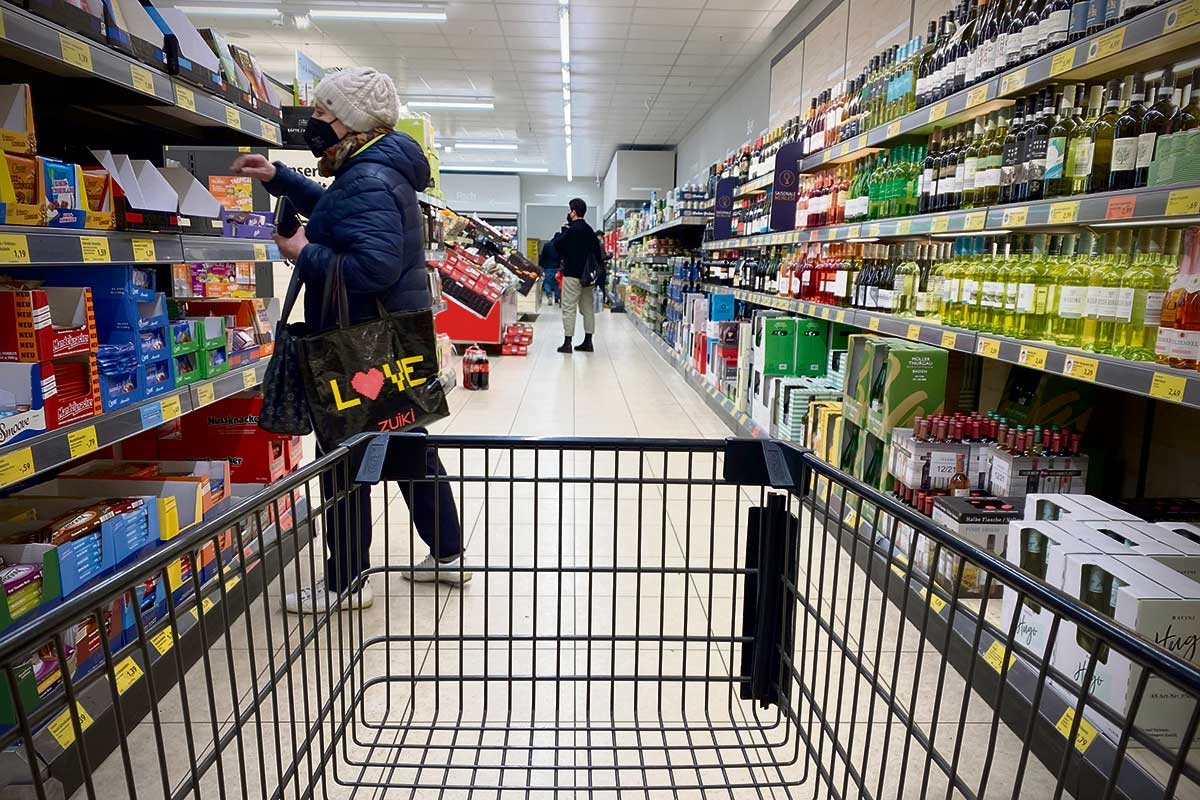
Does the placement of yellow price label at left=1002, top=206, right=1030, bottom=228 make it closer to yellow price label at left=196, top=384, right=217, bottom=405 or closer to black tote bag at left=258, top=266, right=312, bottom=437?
black tote bag at left=258, top=266, right=312, bottom=437

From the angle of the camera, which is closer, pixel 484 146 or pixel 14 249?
pixel 14 249

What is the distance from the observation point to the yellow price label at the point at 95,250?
5.50 feet

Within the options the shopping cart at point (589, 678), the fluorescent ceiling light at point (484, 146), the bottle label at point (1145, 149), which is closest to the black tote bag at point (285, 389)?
the shopping cart at point (589, 678)

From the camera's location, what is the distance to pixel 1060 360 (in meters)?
2.06

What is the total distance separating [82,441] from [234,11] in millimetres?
8920

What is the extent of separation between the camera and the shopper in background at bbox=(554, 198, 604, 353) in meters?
9.91

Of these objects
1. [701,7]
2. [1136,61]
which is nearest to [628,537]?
[1136,61]

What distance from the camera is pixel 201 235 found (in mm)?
2213

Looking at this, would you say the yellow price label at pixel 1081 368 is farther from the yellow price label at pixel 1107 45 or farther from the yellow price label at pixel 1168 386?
the yellow price label at pixel 1107 45

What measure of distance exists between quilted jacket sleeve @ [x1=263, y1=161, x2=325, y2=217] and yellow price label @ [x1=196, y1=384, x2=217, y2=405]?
2.03 feet

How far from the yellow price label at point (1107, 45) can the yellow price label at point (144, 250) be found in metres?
2.41

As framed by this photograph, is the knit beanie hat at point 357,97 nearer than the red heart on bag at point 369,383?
No

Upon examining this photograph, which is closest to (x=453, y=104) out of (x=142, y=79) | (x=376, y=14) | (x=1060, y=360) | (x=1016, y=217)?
(x=376, y=14)

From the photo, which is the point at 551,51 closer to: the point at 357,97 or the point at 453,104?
the point at 453,104
